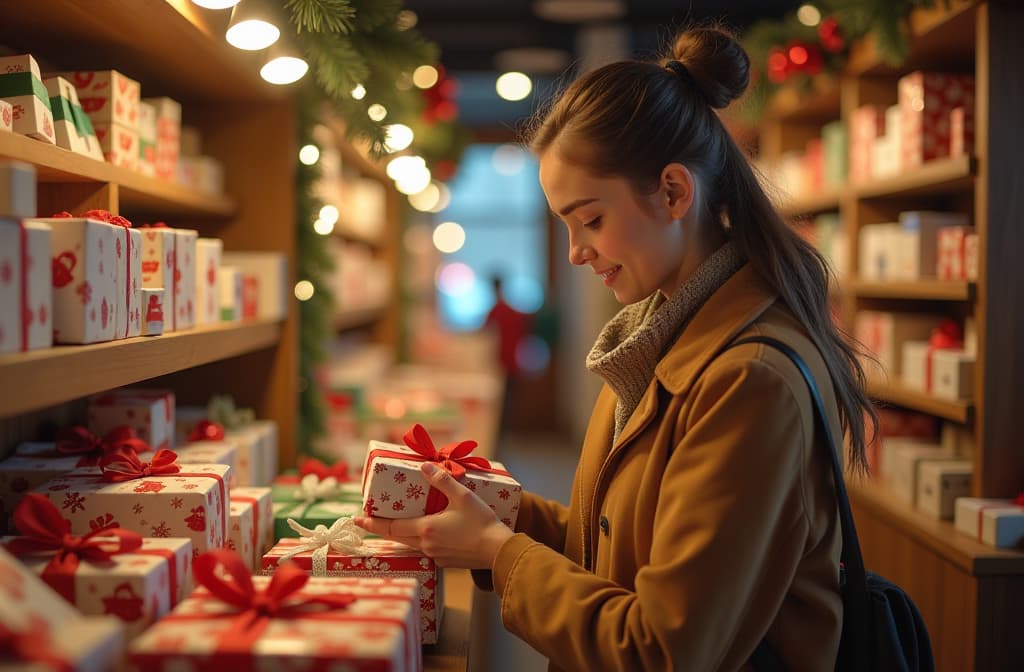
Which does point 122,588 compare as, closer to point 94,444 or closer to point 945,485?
point 94,444

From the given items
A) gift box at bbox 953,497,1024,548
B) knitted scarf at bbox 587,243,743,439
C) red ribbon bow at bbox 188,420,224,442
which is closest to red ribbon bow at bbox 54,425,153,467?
red ribbon bow at bbox 188,420,224,442

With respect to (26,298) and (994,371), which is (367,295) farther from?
(26,298)

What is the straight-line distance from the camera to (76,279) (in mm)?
1523

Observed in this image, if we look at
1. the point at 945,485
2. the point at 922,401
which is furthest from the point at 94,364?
the point at 922,401

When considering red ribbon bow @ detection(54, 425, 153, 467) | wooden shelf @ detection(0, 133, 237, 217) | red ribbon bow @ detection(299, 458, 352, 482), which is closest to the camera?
wooden shelf @ detection(0, 133, 237, 217)

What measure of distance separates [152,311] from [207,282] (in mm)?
499

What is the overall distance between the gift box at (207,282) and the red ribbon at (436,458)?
2.50 ft

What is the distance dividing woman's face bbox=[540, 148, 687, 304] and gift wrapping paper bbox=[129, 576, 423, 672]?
2.42 ft

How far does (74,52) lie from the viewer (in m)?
2.16

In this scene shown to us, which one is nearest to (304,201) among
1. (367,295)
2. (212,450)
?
(212,450)

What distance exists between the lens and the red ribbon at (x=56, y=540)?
1463 millimetres

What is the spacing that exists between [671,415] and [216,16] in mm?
1432

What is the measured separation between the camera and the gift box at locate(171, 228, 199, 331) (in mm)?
2107

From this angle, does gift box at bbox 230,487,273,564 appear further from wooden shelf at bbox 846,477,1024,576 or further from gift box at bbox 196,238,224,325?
wooden shelf at bbox 846,477,1024,576
